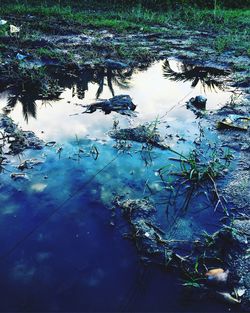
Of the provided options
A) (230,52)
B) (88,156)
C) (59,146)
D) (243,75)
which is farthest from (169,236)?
(230,52)

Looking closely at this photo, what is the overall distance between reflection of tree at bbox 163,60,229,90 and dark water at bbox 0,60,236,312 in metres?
1.13

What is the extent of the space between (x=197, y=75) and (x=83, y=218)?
363 centimetres

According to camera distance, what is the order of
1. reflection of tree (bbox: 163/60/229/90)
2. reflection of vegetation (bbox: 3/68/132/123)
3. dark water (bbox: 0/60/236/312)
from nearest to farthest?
1. dark water (bbox: 0/60/236/312)
2. reflection of vegetation (bbox: 3/68/132/123)
3. reflection of tree (bbox: 163/60/229/90)

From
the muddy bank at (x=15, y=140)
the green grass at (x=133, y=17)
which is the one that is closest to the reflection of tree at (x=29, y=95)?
the muddy bank at (x=15, y=140)

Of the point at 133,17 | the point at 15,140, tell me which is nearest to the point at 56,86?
the point at 15,140

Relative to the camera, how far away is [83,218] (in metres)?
2.27

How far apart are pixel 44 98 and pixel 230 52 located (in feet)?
12.8

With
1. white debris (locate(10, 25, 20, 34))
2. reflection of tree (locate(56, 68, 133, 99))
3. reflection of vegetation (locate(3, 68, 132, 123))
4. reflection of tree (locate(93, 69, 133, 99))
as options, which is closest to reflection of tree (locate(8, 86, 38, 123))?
reflection of vegetation (locate(3, 68, 132, 123))

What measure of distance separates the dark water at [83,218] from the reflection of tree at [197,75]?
113cm

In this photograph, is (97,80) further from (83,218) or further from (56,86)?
(83,218)

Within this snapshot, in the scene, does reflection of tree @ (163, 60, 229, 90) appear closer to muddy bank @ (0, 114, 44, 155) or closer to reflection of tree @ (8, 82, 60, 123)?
reflection of tree @ (8, 82, 60, 123)

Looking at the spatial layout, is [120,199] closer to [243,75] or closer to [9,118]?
[9,118]

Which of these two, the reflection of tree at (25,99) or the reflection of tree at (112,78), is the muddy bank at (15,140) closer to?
the reflection of tree at (25,99)

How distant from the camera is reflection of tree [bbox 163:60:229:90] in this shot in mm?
4859
